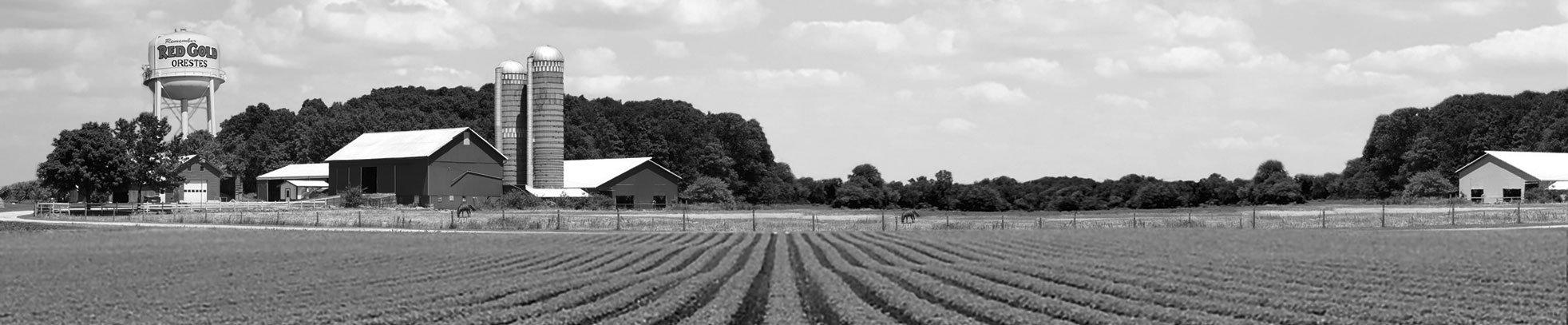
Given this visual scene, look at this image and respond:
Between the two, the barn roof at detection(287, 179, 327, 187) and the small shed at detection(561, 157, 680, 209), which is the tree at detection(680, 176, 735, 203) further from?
the barn roof at detection(287, 179, 327, 187)

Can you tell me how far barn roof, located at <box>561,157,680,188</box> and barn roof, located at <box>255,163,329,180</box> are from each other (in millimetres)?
19860

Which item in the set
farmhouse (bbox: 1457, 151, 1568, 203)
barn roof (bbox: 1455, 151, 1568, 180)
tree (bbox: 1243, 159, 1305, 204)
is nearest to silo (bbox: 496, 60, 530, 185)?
tree (bbox: 1243, 159, 1305, 204)

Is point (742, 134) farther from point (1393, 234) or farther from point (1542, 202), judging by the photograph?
point (1393, 234)

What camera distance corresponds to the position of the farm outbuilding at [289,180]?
350 ft

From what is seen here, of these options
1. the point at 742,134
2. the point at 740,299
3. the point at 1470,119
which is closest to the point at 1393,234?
the point at 740,299

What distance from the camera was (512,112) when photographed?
95062mm

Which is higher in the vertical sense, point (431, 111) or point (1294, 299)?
point (431, 111)

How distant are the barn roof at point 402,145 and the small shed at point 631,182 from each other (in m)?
6.12

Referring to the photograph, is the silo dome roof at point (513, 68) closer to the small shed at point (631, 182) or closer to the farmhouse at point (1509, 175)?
the small shed at point (631, 182)

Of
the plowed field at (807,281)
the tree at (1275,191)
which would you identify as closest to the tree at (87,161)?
the plowed field at (807,281)

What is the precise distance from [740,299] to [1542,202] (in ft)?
228

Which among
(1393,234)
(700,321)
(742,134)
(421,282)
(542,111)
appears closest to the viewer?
(700,321)

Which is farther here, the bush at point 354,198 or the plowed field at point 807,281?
the bush at point 354,198

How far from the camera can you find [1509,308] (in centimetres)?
2362
